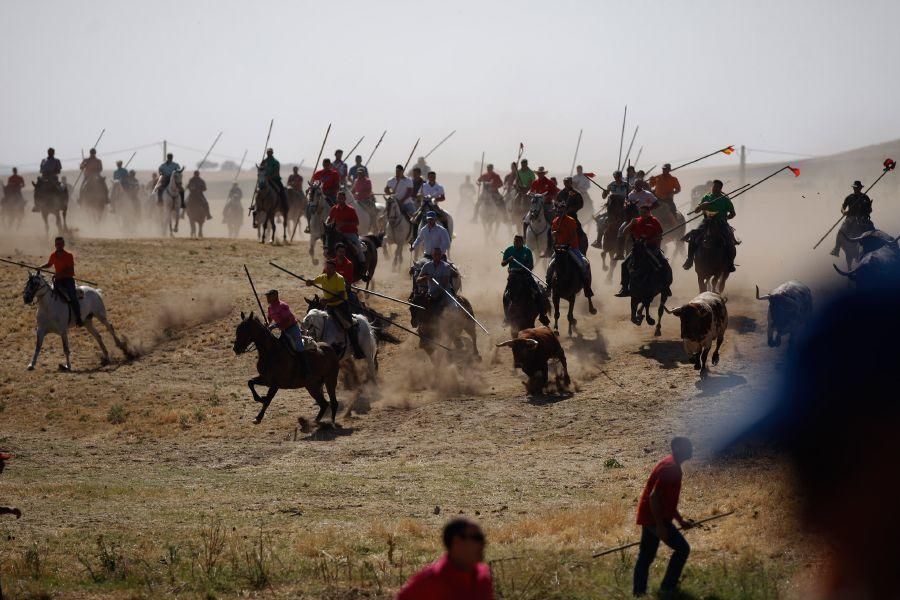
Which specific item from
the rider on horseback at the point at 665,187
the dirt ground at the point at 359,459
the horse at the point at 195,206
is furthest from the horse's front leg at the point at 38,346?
the horse at the point at 195,206

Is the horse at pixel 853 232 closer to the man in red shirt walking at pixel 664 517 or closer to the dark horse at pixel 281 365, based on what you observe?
the dark horse at pixel 281 365

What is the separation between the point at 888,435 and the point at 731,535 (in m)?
3.30

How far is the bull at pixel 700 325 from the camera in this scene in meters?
21.5

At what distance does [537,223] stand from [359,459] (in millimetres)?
13904

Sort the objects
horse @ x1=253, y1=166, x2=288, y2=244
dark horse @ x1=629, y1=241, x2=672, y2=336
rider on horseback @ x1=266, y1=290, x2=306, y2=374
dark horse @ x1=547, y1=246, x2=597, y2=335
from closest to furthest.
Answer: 1. rider on horseback @ x1=266, y1=290, x2=306, y2=374
2. dark horse @ x1=629, y1=241, x2=672, y2=336
3. dark horse @ x1=547, y1=246, x2=597, y2=335
4. horse @ x1=253, y1=166, x2=288, y2=244

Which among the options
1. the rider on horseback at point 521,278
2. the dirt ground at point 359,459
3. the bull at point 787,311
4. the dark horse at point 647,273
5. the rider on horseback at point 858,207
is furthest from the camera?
the rider on horseback at point 858,207

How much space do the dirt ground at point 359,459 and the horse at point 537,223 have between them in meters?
1.84

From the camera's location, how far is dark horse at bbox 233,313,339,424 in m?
20.4

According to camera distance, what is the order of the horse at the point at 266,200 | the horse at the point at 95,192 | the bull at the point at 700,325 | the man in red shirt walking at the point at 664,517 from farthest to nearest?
the horse at the point at 95,192
the horse at the point at 266,200
the bull at the point at 700,325
the man in red shirt walking at the point at 664,517

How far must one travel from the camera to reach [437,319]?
25875 mm

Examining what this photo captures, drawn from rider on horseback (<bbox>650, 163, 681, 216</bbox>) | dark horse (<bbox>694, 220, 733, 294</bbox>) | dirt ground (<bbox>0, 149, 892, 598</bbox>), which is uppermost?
rider on horseback (<bbox>650, 163, 681, 216</bbox>)

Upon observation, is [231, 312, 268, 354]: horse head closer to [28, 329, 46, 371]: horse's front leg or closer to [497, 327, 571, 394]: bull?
[497, 327, 571, 394]: bull

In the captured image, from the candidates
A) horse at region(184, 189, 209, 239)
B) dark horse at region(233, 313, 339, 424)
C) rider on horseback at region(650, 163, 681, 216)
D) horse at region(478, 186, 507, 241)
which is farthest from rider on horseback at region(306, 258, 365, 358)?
horse at region(184, 189, 209, 239)

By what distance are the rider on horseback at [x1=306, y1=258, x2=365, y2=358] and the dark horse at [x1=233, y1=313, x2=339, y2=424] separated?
3.98 feet
